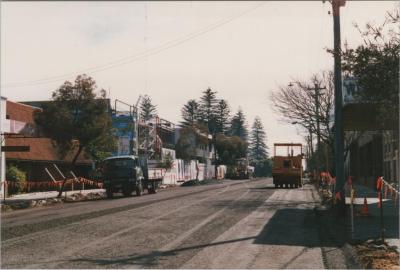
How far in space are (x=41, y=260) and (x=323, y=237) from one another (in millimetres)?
6821

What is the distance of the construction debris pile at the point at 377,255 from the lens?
9.38 metres

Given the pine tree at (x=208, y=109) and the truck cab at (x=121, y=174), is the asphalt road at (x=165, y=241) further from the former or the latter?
the pine tree at (x=208, y=109)

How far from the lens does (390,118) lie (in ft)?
39.1

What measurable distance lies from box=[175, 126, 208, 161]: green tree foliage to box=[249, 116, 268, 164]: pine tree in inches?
3422

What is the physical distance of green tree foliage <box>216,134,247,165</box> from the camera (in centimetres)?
12362

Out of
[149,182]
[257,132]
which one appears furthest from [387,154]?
[257,132]

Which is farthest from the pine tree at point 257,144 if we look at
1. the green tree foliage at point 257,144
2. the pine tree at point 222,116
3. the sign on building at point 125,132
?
the sign on building at point 125,132

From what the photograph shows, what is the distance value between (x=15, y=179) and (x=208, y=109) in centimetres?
10507

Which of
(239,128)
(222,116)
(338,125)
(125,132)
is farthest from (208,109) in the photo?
(338,125)

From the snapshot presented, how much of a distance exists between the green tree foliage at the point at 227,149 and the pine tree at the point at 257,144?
66.0 meters

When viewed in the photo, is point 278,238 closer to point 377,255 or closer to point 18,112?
point 377,255

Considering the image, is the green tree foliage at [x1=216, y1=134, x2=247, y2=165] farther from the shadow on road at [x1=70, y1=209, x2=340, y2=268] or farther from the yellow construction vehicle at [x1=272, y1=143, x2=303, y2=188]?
the shadow on road at [x1=70, y1=209, x2=340, y2=268]

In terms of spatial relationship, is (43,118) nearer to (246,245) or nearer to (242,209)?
(242,209)

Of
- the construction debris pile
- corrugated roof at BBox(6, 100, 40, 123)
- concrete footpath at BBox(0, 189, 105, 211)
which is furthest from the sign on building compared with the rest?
the construction debris pile
